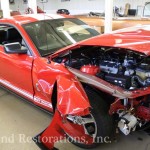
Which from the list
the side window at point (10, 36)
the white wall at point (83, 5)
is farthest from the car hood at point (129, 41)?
the white wall at point (83, 5)

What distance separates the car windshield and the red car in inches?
0.7

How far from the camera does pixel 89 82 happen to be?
1.67 metres

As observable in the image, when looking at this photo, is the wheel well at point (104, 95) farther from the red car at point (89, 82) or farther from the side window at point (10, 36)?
the side window at point (10, 36)

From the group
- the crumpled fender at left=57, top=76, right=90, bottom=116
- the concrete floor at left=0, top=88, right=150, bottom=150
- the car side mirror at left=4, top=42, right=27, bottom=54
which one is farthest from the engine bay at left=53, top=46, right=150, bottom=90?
the concrete floor at left=0, top=88, right=150, bottom=150

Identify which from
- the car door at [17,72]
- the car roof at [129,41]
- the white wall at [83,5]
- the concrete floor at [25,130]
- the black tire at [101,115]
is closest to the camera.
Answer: the car roof at [129,41]

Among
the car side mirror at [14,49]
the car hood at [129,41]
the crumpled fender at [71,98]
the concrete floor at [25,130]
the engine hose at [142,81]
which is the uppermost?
the car hood at [129,41]

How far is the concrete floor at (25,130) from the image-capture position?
6.72 feet

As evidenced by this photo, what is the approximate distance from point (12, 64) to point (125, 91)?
152 cm

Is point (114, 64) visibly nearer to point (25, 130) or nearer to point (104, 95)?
point (104, 95)

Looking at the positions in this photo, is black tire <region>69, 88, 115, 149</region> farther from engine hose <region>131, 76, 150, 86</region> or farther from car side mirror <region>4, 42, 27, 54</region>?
car side mirror <region>4, 42, 27, 54</region>

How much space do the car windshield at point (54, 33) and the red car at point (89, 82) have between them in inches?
0.7

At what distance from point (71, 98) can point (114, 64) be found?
0.51 m

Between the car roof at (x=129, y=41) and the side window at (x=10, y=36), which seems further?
the side window at (x=10, y=36)

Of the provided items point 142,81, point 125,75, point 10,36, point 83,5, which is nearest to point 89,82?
point 125,75
